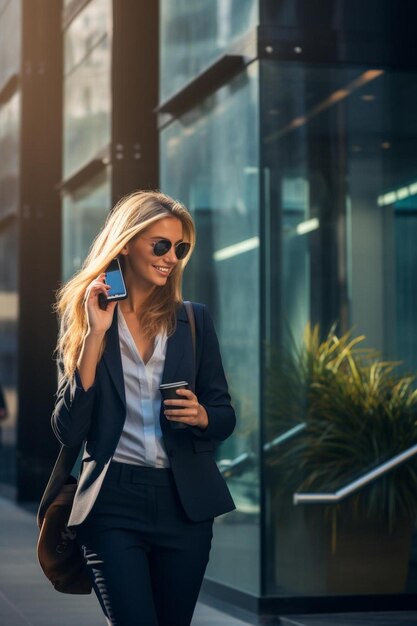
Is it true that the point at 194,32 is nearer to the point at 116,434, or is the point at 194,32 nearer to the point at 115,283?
the point at 115,283

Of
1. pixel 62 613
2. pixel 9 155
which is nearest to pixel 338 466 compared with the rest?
pixel 62 613

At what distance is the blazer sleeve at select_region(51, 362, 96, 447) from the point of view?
11.5 feet

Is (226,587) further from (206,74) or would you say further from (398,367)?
(206,74)

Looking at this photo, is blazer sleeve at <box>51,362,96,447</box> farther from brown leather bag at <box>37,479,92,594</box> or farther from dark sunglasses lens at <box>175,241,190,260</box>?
Result: dark sunglasses lens at <box>175,241,190,260</box>

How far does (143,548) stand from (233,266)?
15.8 ft

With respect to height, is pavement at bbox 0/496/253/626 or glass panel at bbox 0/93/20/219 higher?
glass panel at bbox 0/93/20/219

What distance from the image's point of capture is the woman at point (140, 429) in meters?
3.46

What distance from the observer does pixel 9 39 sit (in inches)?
694

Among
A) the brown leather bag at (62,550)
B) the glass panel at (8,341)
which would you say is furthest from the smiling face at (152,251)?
the glass panel at (8,341)

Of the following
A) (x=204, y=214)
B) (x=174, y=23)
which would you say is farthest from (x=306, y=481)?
(x=174, y=23)

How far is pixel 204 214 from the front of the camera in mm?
8859

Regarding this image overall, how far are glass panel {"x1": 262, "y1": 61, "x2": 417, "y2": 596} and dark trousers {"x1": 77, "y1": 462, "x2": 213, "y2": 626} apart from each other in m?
3.87

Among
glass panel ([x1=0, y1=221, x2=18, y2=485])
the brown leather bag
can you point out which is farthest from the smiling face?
glass panel ([x1=0, y1=221, x2=18, y2=485])

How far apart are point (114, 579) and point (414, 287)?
182 inches
